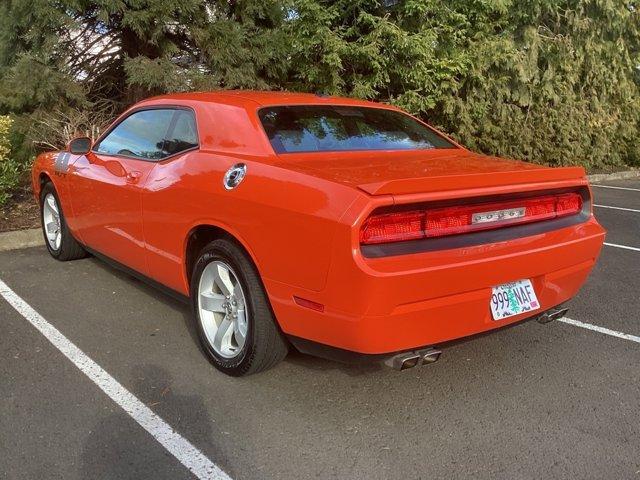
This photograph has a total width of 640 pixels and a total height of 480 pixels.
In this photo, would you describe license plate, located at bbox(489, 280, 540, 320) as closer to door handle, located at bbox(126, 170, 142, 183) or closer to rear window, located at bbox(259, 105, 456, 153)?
rear window, located at bbox(259, 105, 456, 153)

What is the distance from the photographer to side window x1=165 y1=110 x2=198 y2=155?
3.59 meters

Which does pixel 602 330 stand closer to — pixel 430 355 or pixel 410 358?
pixel 430 355

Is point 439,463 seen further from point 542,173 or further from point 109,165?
point 109,165

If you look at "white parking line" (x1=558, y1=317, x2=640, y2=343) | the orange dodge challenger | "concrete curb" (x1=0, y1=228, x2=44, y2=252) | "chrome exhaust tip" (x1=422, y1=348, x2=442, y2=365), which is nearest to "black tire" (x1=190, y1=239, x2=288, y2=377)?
the orange dodge challenger

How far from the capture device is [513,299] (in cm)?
294

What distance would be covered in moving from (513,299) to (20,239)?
5022mm

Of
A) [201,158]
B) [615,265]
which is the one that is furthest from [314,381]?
[615,265]

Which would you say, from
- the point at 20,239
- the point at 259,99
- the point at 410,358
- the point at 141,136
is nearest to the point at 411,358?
the point at 410,358

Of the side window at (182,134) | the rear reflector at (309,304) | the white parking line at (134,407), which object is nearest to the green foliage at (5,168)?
the white parking line at (134,407)

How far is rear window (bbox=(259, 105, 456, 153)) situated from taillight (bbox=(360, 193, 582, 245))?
893mm

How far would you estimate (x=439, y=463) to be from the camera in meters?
2.55

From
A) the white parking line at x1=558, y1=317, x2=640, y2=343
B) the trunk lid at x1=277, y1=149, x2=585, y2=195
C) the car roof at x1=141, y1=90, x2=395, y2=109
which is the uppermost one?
the car roof at x1=141, y1=90, x2=395, y2=109

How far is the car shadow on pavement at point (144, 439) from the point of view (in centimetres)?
247

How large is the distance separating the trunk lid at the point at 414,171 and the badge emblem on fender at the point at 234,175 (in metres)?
0.20
